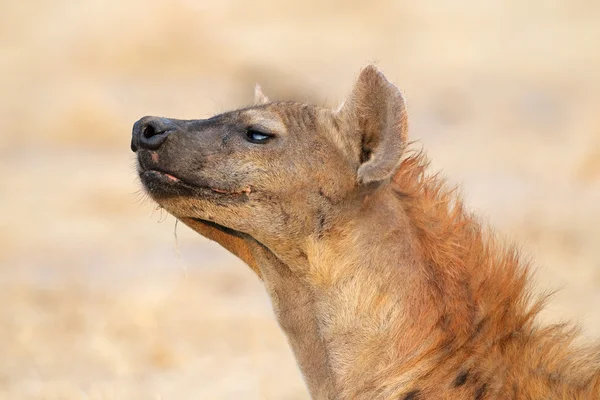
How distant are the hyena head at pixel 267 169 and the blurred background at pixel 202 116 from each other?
316 mm

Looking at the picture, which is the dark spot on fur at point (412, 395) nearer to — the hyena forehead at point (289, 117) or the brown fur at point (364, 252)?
the brown fur at point (364, 252)

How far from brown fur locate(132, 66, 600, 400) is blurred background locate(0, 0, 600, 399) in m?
0.47

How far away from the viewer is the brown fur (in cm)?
436

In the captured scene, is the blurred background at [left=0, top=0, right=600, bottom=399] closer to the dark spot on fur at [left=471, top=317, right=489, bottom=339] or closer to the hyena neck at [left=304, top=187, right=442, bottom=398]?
the hyena neck at [left=304, top=187, right=442, bottom=398]

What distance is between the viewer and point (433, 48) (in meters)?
18.8

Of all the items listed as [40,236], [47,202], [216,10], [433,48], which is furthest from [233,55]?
[40,236]

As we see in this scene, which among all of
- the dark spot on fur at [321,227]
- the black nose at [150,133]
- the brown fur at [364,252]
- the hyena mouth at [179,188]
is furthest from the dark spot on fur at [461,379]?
the black nose at [150,133]

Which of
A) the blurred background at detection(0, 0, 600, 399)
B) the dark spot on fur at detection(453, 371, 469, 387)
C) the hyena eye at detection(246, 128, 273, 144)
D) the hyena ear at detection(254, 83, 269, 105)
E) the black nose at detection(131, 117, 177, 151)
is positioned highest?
the blurred background at detection(0, 0, 600, 399)

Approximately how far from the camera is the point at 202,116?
15055 mm

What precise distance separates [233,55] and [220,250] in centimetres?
722

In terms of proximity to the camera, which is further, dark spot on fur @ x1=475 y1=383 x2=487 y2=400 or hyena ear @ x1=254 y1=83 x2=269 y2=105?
hyena ear @ x1=254 y1=83 x2=269 y2=105

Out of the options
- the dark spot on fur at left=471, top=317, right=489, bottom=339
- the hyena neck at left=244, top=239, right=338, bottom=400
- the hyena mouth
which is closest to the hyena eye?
the hyena mouth

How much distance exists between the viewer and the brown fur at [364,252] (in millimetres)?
4363

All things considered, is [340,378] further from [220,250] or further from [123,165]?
[123,165]
